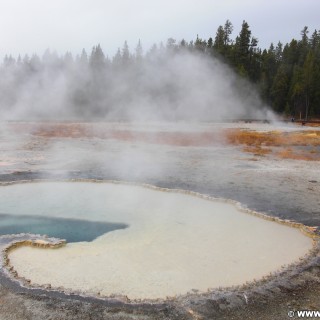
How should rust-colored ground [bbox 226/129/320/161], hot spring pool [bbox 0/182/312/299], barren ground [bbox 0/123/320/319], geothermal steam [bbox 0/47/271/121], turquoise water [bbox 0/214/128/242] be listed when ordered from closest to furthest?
barren ground [bbox 0/123/320/319], hot spring pool [bbox 0/182/312/299], turquoise water [bbox 0/214/128/242], rust-colored ground [bbox 226/129/320/161], geothermal steam [bbox 0/47/271/121]

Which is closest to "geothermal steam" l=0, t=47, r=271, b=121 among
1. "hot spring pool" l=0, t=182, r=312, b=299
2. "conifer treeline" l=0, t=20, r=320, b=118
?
"conifer treeline" l=0, t=20, r=320, b=118

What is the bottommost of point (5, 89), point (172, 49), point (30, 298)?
point (30, 298)

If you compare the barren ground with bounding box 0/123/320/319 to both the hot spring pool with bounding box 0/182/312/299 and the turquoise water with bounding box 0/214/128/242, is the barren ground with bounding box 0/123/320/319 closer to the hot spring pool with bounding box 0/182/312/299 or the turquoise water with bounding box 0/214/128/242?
the hot spring pool with bounding box 0/182/312/299

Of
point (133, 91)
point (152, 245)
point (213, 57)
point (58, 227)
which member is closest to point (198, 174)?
point (58, 227)

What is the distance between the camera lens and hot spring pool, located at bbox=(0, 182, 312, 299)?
441 cm

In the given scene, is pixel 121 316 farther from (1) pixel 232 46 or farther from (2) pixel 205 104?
(1) pixel 232 46

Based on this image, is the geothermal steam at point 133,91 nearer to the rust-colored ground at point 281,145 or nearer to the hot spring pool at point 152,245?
the rust-colored ground at point 281,145

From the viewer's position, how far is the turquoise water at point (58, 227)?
5754mm

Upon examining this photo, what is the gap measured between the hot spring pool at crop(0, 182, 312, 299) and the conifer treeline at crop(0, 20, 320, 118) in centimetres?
3037

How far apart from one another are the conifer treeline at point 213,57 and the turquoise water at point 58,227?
102 feet

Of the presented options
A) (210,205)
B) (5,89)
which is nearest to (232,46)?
(5,89)

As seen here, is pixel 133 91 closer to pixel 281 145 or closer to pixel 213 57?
pixel 213 57

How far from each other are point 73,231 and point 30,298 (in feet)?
6.59

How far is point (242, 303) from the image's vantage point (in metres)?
3.89
